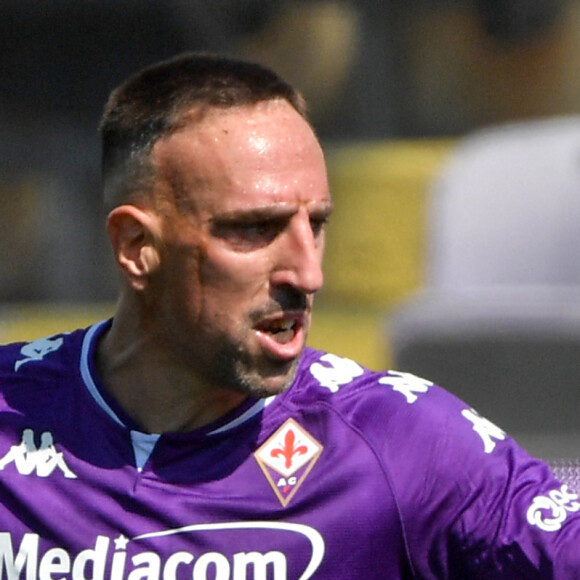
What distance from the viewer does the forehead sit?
265 cm

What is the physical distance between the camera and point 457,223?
7039 millimetres

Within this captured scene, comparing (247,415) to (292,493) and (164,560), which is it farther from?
(164,560)

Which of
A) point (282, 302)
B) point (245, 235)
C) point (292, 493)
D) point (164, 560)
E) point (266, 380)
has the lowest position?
point (164, 560)

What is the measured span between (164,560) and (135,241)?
1.85ft

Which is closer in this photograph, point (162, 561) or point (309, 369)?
point (162, 561)

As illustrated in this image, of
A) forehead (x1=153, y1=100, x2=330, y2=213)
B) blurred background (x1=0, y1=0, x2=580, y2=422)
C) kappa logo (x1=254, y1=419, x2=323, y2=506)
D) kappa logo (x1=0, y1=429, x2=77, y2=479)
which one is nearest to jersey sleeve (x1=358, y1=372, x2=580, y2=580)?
kappa logo (x1=254, y1=419, x2=323, y2=506)

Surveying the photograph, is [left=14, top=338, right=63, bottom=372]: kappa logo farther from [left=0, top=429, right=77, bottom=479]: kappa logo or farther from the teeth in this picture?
the teeth

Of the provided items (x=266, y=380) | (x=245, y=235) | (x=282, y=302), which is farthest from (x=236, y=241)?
(x=266, y=380)

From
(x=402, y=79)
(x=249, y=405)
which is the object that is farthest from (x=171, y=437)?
(x=402, y=79)

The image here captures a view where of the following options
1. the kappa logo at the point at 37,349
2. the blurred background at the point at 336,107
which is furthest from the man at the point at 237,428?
the blurred background at the point at 336,107

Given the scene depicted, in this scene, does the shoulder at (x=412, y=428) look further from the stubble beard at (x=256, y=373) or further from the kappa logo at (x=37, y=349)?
the kappa logo at (x=37, y=349)

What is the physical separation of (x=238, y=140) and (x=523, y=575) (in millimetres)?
876

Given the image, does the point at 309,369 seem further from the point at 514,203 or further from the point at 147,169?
the point at 514,203

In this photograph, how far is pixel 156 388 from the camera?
9.35ft
